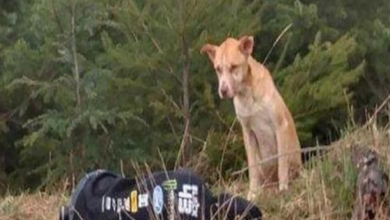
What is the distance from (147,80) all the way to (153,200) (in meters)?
4.40

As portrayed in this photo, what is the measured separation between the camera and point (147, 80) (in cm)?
957

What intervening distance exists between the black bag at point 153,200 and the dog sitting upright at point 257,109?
1701 mm

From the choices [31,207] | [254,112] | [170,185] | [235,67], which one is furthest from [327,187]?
[31,207]

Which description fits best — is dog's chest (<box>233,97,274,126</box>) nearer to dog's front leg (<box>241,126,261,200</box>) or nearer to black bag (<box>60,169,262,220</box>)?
dog's front leg (<box>241,126,261,200</box>)

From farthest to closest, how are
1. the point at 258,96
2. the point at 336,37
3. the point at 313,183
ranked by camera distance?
the point at 336,37 → the point at 258,96 → the point at 313,183

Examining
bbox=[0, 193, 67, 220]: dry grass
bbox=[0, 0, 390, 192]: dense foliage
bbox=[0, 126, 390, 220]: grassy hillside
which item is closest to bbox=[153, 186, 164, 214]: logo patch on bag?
bbox=[0, 126, 390, 220]: grassy hillside

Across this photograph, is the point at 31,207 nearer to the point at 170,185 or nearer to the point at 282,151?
the point at 282,151

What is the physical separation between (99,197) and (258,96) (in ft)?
6.46

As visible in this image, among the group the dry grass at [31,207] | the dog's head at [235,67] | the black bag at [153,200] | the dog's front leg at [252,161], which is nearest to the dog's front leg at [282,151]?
the dog's front leg at [252,161]

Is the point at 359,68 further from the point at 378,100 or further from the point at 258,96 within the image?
the point at 258,96

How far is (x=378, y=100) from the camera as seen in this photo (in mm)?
10523

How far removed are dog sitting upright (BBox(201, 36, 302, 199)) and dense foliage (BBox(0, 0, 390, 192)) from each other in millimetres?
1497

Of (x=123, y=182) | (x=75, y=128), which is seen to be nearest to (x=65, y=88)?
(x=75, y=128)

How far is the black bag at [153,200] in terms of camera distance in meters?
5.13
